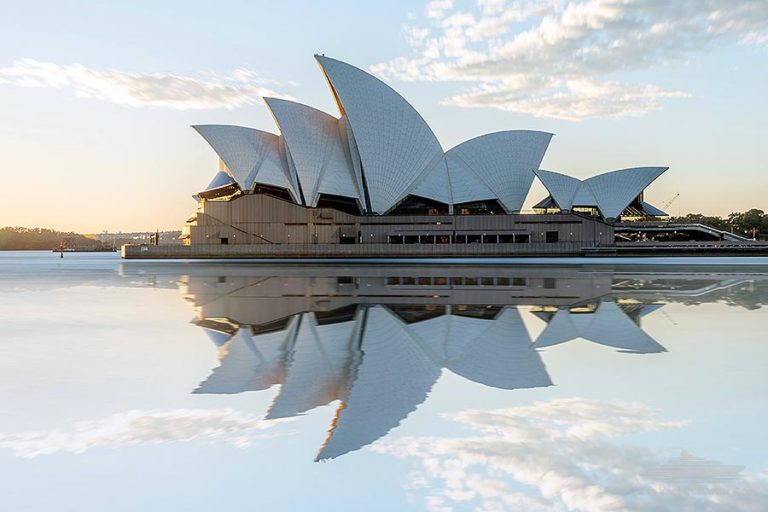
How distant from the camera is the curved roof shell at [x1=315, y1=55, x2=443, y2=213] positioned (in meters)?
57.9

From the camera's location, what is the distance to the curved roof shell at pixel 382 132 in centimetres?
5791

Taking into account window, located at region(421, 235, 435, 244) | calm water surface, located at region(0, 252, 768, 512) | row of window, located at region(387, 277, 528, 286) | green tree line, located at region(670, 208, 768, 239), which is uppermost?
green tree line, located at region(670, 208, 768, 239)

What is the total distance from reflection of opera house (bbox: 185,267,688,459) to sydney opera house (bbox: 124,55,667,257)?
142ft

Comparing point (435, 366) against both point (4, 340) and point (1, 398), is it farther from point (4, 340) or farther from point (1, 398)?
point (4, 340)

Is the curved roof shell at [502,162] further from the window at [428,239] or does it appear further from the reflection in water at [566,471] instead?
the reflection in water at [566,471]

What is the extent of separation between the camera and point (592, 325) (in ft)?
35.0

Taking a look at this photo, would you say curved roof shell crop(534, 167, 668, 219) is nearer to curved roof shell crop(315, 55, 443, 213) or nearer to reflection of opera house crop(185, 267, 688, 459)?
curved roof shell crop(315, 55, 443, 213)

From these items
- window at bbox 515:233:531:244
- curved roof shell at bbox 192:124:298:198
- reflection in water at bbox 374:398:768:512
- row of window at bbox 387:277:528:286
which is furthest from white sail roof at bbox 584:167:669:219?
reflection in water at bbox 374:398:768:512


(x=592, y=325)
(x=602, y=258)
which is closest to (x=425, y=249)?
(x=602, y=258)

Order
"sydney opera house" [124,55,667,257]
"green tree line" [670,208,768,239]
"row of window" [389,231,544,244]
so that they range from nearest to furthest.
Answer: "sydney opera house" [124,55,667,257], "row of window" [389,231,544,244], "green tree line" [670,208,768,239]

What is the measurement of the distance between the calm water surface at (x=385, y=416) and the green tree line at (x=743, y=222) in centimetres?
9858

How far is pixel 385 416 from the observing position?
15.9ft

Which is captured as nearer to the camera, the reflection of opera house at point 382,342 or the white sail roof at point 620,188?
the reflection of opera house at point 382,342

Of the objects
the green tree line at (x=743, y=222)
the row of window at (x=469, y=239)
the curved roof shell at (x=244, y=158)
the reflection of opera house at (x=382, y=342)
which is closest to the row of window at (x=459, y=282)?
the reflection of opera house at (x=382, y=342)
